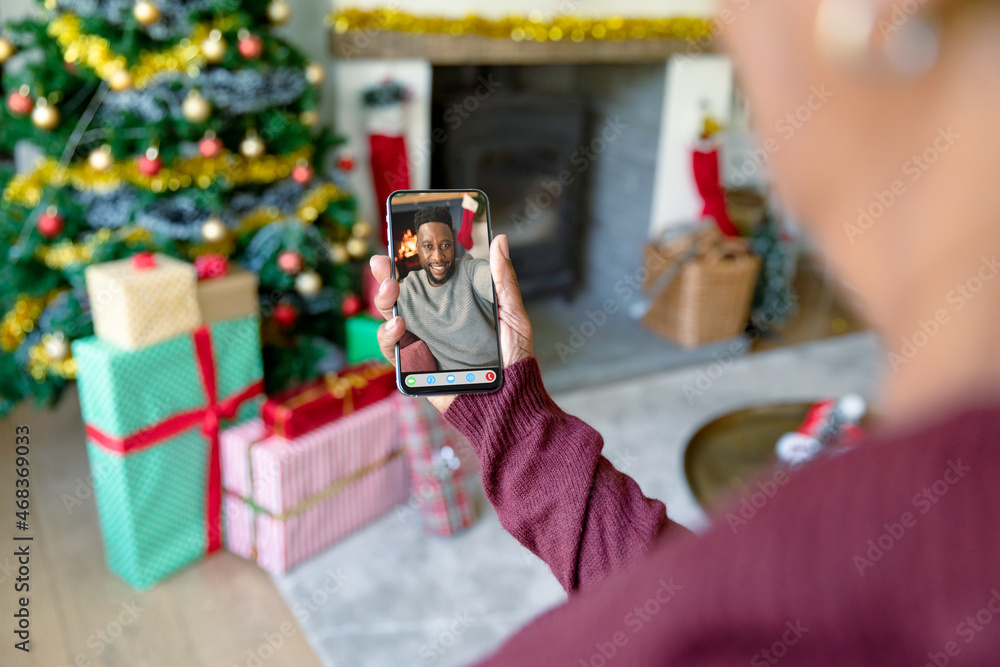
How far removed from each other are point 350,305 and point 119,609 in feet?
3.05

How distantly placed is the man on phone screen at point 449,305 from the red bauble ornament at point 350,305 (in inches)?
54.7

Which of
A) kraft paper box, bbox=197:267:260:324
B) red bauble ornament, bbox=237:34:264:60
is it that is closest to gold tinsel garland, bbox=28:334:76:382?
kraft paper box, bbox=197:267:260:324

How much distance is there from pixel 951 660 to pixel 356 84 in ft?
7.75

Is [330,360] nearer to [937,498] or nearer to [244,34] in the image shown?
[244,34]

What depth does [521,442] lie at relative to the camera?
65 cm

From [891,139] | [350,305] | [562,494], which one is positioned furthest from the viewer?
[350,305]

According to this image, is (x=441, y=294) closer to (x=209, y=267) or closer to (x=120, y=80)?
(x=209, y=267)

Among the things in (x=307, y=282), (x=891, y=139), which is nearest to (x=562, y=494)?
(x=891, y=139)

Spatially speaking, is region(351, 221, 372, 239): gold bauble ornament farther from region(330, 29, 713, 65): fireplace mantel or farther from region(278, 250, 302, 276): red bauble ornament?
region(330, 29, 713, 65): fireplace mantel

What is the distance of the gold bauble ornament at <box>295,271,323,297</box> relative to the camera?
1.96 m

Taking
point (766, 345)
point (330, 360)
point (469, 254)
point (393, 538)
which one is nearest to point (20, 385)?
point (330, 360)

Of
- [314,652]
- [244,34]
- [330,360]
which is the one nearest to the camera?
[314,652]

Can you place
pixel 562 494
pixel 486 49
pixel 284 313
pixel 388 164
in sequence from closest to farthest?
pixel 562 494, pixel 284 313, pixel 388 164, pixel 486 49

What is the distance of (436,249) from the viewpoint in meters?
0.79
